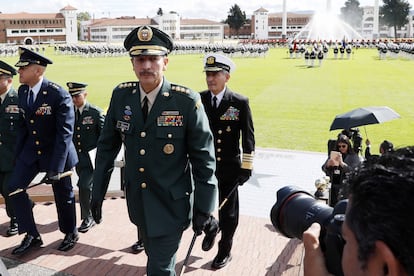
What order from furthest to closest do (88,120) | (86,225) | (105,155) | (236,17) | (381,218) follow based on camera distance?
1. (236,17)
2. (88,120)
3. (86,225)
4. (105,155)
5. (381,218)

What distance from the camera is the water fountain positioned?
8456 centimetres

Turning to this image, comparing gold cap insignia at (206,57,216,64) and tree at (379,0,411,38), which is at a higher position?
tree at (379,0,411,38)

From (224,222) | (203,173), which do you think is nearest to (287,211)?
(203,173)

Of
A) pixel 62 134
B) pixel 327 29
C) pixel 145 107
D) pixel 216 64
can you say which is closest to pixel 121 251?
pixel 62 134

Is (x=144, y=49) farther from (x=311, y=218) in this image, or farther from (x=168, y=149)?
(x=311, y=218)

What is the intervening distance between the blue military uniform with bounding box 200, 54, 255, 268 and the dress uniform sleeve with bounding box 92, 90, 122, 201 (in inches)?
49.6

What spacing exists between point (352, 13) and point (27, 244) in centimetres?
12300

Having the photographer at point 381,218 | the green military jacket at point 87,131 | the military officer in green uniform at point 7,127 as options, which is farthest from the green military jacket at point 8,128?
the photographer at point 381,218

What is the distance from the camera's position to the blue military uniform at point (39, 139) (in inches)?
180

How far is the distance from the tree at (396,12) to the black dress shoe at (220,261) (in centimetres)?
10063

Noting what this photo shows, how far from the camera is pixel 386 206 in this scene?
3.44ft

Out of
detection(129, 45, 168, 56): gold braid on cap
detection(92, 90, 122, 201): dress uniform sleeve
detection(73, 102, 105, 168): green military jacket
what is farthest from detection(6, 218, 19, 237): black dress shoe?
detection(129, 45, 168, 56): gold braid on cap

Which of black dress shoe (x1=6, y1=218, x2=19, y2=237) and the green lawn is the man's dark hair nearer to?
black dress shoe (x1=6, y1=218, x2=19, y2=237)

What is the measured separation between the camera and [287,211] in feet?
5.97
